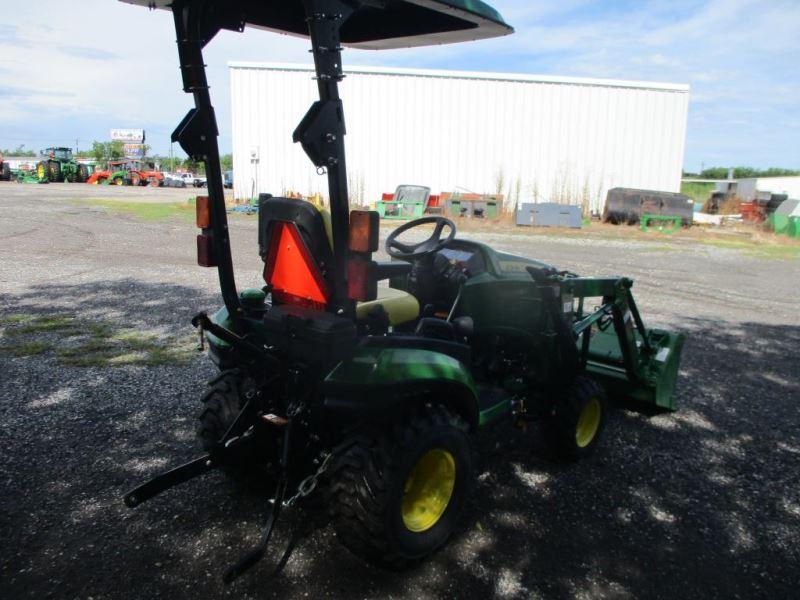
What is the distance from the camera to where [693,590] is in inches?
99.7

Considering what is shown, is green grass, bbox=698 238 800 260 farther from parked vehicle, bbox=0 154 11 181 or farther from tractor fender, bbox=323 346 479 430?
parked vehicle, bbox=0 154 11 181

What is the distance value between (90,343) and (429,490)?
4.09m

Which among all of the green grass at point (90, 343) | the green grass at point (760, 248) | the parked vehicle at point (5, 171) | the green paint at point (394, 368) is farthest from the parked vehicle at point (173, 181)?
the green paint at point (394, 368)

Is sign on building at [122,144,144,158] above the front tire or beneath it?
above

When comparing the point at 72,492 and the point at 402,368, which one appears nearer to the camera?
the point at 402,368

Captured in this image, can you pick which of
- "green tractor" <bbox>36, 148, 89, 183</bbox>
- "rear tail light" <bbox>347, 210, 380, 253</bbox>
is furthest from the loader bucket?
"green tractor" <bbox>36, 148, 89, 183</bbox>

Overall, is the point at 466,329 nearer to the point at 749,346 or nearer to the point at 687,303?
the point at 749,346

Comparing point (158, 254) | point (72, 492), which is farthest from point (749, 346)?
point (158, 254)

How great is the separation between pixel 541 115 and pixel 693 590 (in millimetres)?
21149

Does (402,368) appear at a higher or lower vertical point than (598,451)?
higher

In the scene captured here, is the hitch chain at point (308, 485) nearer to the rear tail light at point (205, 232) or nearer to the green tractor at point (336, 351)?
the green tractor at point (336, 351)

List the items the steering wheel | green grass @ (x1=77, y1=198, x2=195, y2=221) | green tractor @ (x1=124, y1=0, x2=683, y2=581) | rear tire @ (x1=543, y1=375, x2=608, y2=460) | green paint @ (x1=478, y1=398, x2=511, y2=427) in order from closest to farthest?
green tractor @ (x1=124, y1=0, x2=683, y2=581)
green paint @ (x1=478, y1=398, x2=511, y2=427)
the steering wheel
rear tire @ (x1=543, y1=375, x2=608, y2=460)
green grass @ (x1=77, y1=198, x2=195, y2=221)

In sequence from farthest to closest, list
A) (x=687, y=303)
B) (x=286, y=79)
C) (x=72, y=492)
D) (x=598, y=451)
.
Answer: (x=286, y=79) → (x=687, y=303) → (x=598, y=451) → (x=72, y=492)

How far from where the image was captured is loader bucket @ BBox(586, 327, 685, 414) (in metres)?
4.18
